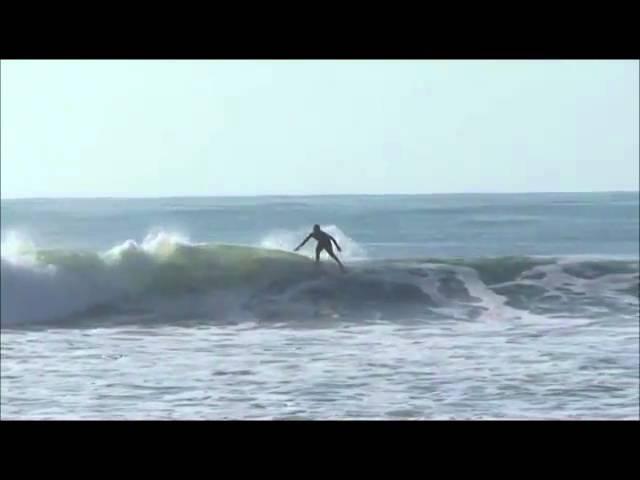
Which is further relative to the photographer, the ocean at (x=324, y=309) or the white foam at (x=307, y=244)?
the white foam at (x=307, y=244)

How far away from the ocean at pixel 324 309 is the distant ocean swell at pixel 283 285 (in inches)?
0.4

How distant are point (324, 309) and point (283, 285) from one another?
0.30m

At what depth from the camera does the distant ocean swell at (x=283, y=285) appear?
604 centimetres

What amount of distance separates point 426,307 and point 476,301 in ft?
1.03

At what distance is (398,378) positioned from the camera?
541 cm

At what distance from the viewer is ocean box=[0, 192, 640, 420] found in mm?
5293

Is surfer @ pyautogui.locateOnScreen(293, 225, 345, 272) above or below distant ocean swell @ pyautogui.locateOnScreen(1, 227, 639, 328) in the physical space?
above

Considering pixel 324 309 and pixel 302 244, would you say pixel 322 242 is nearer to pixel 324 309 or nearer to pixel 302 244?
pixel 302 244

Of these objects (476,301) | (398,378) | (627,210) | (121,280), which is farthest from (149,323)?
(627,210)

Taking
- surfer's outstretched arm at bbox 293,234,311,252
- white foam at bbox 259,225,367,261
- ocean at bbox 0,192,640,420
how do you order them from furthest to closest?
surfer's outstretched arm at bbox 293,234,311,252 < white foam at bbox 259,225,367,261 < ocean at bbox 0,192,640,420

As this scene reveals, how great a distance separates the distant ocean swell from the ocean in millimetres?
11

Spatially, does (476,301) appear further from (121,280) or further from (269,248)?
(121,280)

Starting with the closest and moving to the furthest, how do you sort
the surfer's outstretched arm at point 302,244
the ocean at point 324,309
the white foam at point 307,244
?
the ocean at point 324,309 < the white foam at point 307,244 < the surfer's outstretched arm at point 302,244

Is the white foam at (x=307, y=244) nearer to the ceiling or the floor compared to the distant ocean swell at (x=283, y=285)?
nearer to the ceiling
